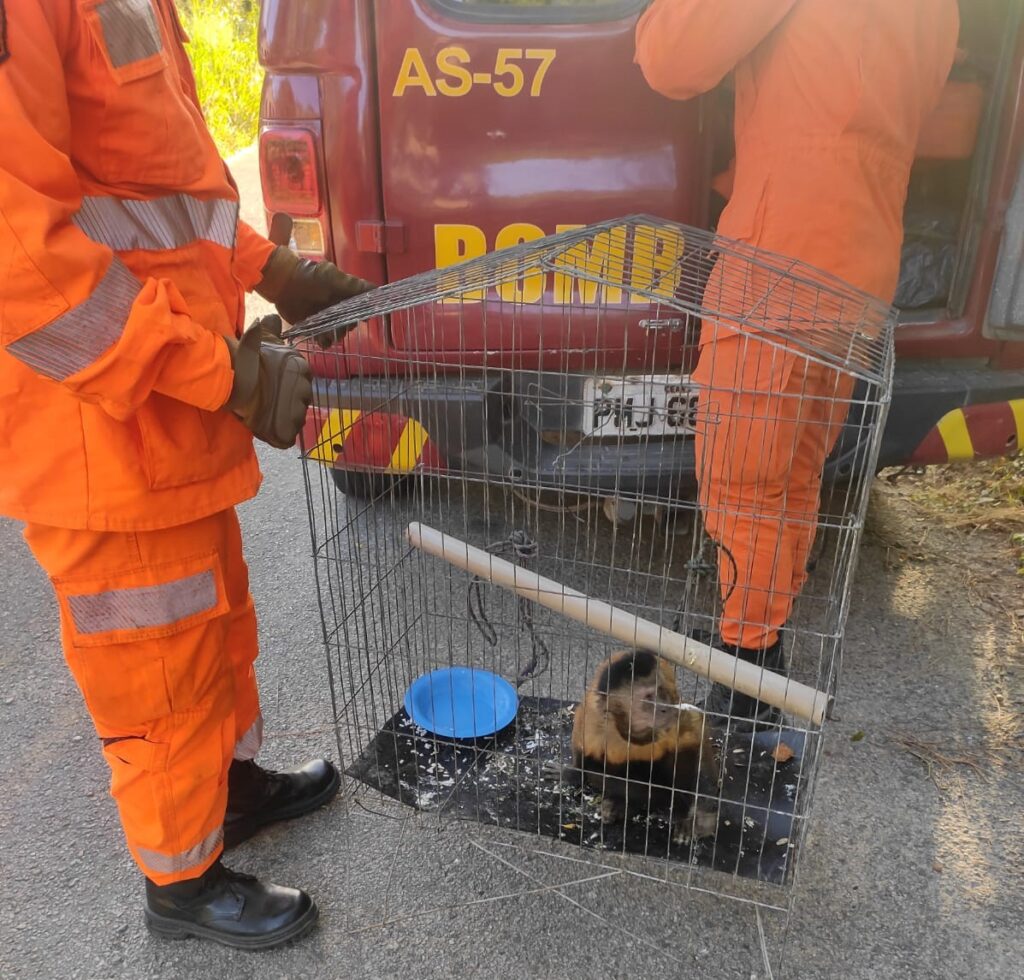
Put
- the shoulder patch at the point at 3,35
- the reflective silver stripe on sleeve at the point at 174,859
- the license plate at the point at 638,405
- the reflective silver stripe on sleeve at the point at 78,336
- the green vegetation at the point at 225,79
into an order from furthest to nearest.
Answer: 1. the green vegetation at the point at 225,79
2. the license plate at the point at 638,405
3. the reflective silver stripe on sleeve at the point at 174,859
4. the reflective silver stripe on sleeve at the point at 78,336
5. the shoulder patch at the point at 3,35

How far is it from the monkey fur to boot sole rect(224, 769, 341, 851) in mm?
→ 688

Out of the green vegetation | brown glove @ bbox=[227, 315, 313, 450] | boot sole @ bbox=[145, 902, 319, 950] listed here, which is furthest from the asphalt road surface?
the green vegetation

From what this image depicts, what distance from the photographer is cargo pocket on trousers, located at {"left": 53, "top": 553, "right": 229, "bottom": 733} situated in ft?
5.52

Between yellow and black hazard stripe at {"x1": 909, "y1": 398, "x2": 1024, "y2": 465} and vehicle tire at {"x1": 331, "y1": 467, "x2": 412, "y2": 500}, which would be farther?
vehicle tire at {"x1": 331, "y1": 467, "x2": 412, "y2": 500}

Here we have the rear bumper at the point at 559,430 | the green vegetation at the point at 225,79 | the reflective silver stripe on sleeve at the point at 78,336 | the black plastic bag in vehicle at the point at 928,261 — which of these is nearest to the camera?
the reflective silver stripe on sleeve at the point at 78,336

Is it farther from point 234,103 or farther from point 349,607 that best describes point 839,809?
point 234,103

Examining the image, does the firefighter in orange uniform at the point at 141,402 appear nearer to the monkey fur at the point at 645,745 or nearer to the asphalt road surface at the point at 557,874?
the asphalt road surface at the point at 557,874

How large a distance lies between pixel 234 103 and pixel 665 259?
36.1 feet

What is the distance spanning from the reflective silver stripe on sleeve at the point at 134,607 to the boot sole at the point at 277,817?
78 cm

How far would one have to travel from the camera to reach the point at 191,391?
1559 mm

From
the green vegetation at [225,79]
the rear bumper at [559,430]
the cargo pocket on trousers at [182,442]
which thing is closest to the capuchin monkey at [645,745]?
the rear bumper at [559,430]

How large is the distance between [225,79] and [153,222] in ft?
38.8

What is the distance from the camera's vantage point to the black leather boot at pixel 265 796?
225 cm

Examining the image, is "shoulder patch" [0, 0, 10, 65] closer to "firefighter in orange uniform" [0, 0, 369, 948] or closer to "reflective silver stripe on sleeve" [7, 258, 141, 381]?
"firefighter in orange uniform" [0, 0, 369, 948]
